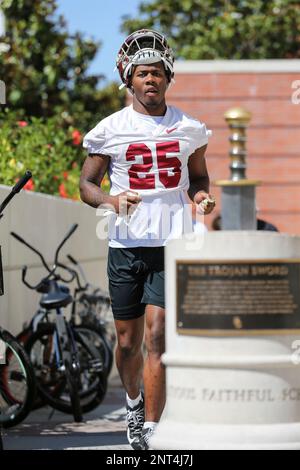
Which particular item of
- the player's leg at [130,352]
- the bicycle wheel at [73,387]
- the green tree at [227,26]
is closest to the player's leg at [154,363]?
the player's leg at [130,352]

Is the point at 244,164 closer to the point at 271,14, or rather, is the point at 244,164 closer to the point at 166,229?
the point at 271,14

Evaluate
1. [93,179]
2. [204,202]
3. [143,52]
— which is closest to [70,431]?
[93,179]

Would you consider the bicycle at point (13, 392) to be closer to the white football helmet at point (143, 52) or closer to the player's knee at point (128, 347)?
the player's knee at point (128, 347)

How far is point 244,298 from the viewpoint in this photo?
552 cm

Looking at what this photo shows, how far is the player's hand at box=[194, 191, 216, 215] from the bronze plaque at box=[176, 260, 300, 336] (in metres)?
1.43

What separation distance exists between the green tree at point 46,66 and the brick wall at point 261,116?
6.89 ft

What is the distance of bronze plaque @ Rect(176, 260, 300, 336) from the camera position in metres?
5.53

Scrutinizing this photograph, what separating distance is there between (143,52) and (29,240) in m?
3.32

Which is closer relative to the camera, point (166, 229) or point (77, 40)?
point (166, 229)

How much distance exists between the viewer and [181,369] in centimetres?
570

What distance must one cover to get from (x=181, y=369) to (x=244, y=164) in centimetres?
1789

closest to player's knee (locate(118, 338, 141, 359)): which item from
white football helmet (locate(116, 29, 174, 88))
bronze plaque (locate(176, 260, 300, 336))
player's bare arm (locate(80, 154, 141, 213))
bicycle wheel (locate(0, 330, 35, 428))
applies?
player's bare arm (locate(80, 154, 141, 213))

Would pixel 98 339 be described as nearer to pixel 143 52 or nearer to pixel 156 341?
pixel 156 341
